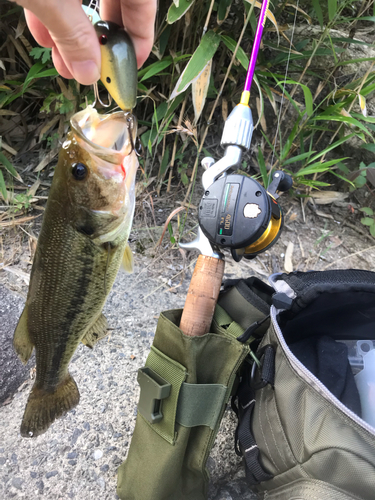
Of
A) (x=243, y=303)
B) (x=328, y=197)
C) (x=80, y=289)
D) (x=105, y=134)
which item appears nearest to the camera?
(x=105, y=134)

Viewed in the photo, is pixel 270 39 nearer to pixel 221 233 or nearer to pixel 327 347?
pixel 221 233

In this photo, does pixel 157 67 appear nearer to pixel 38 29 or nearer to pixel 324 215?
pixel 38 29

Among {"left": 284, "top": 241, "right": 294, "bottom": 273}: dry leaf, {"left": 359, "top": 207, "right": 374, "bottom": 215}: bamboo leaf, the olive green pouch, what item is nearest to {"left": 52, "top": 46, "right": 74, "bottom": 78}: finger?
the olive green pouch

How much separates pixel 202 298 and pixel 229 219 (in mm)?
379

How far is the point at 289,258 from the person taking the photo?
2822mm

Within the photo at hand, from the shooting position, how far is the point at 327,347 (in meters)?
1.72

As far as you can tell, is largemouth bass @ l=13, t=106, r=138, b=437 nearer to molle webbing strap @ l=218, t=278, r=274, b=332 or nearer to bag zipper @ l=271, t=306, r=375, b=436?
molle webbing strap @ l=218, t=278, r=274, b=332

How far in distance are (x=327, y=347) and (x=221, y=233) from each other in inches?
33.5

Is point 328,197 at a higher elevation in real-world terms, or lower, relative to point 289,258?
higher

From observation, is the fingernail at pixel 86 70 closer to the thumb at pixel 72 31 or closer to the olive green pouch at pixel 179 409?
the thumb at pixel 72 31

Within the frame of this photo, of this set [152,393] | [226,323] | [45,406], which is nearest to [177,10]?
[226,323]

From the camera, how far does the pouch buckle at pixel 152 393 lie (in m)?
1.39

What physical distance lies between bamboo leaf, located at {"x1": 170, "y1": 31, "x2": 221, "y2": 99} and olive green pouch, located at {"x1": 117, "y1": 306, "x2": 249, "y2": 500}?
1.33 metres

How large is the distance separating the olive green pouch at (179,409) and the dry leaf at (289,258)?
1366mm
